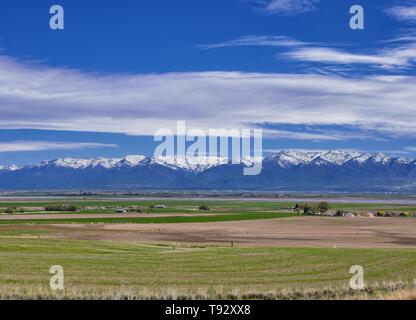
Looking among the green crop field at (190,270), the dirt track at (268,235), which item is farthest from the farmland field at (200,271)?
the dirt track at (268,235)

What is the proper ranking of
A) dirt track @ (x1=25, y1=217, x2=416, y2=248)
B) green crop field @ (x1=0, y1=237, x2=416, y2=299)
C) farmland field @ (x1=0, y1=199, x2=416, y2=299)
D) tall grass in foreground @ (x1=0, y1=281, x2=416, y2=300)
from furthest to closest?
1. dirt track @ (x1=25, y1=217, x2=416, y2=248)
2. green crop field @ (x1=0, y1=237, x2=416, y2=299)
3. farmland field @ (x1=0, y1=199, x2=416, y2=299)
4. tall grass in foreground @ (x1=0, y1=281, x2=416, y2=300)

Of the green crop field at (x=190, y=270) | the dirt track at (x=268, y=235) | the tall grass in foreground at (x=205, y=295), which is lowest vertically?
the dirt track at (x=268, y=235)

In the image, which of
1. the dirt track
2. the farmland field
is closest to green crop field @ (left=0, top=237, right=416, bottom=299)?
the farmland field

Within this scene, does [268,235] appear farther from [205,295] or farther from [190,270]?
[205,295]

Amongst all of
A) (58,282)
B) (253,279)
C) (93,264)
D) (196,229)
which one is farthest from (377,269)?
(196,229)

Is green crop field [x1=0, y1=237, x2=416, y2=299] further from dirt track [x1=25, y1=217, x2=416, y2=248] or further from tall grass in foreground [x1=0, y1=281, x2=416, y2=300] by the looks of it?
dirt track [x1=25, y1=217, x2=416, y2=248]

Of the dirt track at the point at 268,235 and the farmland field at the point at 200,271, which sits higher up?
the farmland field at the point at 200,271

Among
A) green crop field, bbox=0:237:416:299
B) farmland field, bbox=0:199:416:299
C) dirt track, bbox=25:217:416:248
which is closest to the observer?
farmland field, bbox=0:199:416:299

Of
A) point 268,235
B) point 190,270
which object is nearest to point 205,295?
point 190,270

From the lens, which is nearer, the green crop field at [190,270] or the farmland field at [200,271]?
the farmland field at [200,271]

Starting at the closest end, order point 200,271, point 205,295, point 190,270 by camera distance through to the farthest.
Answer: point 205,295 → point 200,271 → point 190,270

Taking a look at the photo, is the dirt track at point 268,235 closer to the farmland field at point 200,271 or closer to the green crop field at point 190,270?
the farmland field at point 200,271
